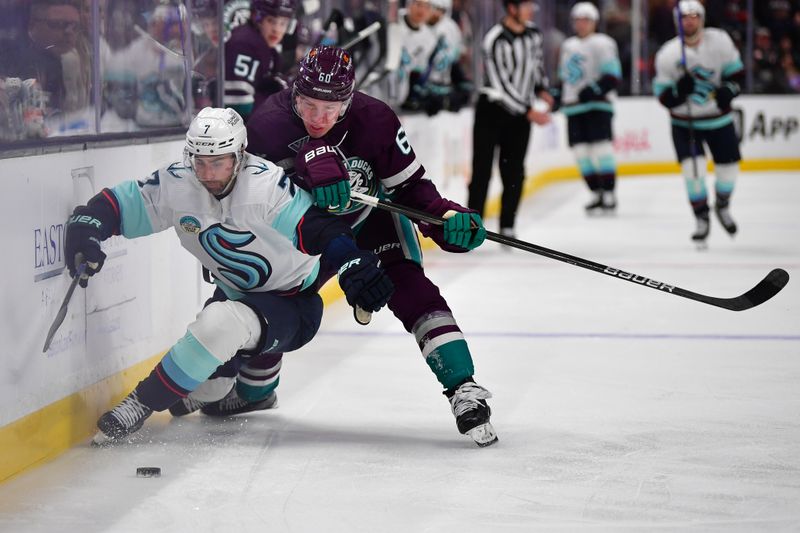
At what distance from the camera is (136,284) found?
160 inches

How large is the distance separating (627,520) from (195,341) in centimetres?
115

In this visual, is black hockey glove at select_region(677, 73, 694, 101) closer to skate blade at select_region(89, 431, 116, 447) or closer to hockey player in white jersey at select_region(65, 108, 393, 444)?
hockey player in white jersey at select_region(65, 108, 393, 444)

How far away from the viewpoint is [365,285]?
3.29 m

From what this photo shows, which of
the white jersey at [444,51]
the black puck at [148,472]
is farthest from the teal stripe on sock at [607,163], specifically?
the black puck at [148,472]

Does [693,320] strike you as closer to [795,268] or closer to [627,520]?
[795,268]

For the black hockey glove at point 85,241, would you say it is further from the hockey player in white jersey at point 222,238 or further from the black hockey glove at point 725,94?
the black hockey glove at point 725,94

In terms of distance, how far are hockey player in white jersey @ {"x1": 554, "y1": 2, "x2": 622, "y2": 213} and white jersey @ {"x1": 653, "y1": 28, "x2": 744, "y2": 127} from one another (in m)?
2.10

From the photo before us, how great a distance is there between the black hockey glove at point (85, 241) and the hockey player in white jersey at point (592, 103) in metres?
6.99

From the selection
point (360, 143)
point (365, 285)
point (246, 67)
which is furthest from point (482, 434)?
point (246, 67)

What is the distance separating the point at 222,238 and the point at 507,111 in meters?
4.71

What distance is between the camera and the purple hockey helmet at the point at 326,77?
358 centimetres

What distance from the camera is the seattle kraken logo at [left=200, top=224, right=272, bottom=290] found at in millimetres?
3516

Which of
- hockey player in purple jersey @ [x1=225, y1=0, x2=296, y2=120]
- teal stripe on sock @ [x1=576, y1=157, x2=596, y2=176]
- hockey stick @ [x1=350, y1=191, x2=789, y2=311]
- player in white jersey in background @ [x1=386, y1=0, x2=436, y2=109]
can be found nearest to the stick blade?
hockey stick @ [x1=350, y1=191, x2=789, y2=311]

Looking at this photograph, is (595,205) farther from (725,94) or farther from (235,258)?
(235,258)
